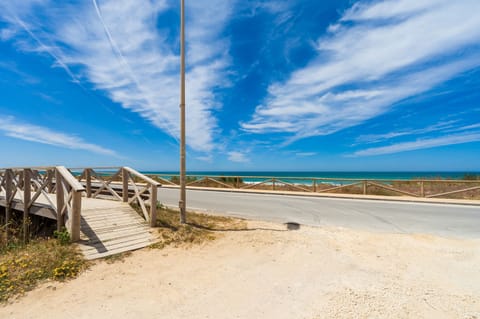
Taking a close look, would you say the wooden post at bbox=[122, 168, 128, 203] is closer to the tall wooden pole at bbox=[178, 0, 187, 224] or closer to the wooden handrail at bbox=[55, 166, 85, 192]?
the wooden handrail at bbox=[55, 166, 85, 192]

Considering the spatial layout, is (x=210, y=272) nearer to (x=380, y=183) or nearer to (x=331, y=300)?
(x=331, y=300)

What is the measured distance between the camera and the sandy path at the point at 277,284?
2729 millimetres

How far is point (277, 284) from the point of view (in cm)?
338

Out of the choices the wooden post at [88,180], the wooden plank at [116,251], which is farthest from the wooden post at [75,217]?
the wooden post at [88,180]

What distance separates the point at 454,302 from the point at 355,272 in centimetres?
122

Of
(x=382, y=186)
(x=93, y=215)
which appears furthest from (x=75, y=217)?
(x=382, y=186)

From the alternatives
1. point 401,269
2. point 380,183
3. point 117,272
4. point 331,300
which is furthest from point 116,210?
point 380,183

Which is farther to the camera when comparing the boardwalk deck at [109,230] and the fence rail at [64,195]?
the fence rail at [64,195]

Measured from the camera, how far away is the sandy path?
2.73m

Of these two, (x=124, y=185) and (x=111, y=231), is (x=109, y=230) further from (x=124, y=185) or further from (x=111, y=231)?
(x=124, y=185)

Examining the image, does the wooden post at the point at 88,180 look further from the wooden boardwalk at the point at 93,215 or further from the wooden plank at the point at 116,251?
the wooden plank at the point at 116,251

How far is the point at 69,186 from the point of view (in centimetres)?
532

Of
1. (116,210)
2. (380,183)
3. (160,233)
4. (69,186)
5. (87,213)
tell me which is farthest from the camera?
(380,183)

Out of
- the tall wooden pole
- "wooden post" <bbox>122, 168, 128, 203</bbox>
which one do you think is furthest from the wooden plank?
"wooden post" <bbox>122, 168, 128, 203</bbox>
